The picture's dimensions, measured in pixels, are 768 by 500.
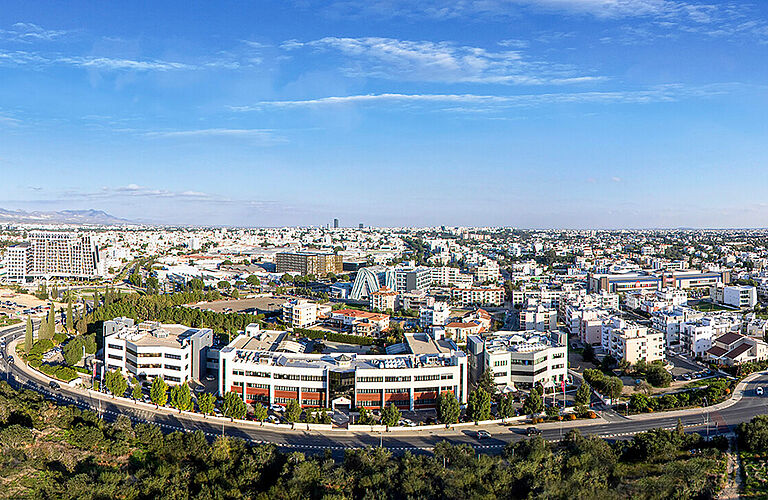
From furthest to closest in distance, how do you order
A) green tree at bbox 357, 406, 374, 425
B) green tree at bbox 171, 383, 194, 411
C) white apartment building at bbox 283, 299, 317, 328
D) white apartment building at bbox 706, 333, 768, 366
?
1. white apartment building at bbox 283, 299, 317, 328
2. white apartment building at bbox 706, 333, 768, 366
3. green tree at bbox 171, 383, 194, 411
4. green tree at bbox 357, 406, 374, 425

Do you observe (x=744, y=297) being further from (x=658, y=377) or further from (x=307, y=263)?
(x=307, y=263)

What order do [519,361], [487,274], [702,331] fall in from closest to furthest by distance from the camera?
[519,361]
[702,331]
[487,274]

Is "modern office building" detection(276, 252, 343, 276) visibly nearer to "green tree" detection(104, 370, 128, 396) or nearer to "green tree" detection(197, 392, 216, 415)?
"green tree" detection(104, 370, 128, 396)

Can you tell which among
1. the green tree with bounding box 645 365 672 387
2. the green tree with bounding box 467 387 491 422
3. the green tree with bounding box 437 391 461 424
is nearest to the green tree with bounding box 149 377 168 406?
the green tree with bounding box 437 391 461 424

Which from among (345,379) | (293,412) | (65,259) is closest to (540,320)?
(345,379)

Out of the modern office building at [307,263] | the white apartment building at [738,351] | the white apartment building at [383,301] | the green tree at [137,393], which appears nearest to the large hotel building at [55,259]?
the modern office building at [307,263]

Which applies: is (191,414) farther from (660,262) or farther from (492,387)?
(660,262)
